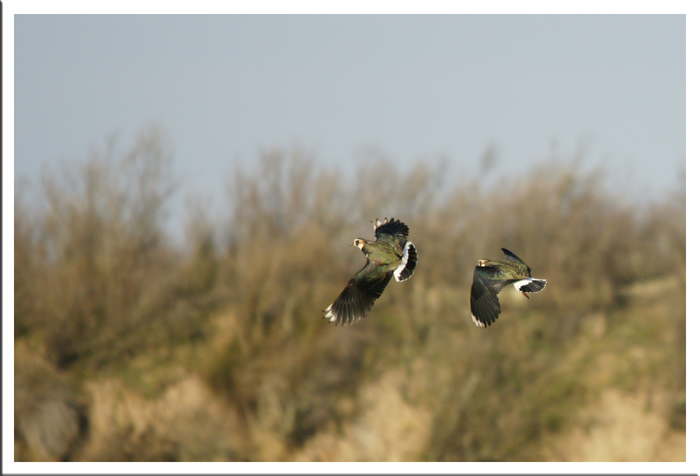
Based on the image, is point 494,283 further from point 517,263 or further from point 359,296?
point 359,296

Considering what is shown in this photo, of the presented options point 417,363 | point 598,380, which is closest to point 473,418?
point 417,363

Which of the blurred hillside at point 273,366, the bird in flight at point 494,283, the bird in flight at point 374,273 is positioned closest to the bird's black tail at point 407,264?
the bird in flight at point 374,273

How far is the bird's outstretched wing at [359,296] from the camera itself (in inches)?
42.4

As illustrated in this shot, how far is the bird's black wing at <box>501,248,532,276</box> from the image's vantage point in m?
1.13

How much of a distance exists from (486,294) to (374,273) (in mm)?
174

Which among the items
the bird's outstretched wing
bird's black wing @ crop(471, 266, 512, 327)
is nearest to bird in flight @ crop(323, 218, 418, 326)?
the bird's outstretched wing

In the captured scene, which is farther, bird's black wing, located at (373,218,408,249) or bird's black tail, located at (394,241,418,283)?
bird's black wing, located at (373,218,408,249)

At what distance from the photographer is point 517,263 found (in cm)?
116

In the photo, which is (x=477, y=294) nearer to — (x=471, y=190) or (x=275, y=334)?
(x=471, y=190)

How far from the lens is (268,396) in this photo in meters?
17.9

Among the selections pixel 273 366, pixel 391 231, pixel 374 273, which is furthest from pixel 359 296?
pixel 273 366

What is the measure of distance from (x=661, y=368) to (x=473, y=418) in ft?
28.5

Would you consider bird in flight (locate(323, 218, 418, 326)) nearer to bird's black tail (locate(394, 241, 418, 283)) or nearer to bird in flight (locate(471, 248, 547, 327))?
bird's black tail (locate(394, 241, 418, 283))

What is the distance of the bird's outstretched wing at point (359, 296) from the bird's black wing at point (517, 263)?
0.20m
